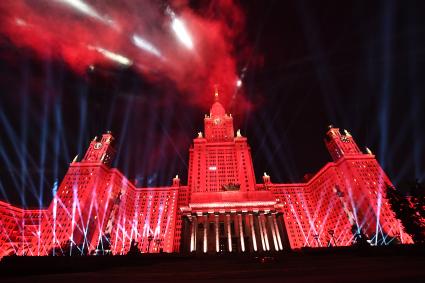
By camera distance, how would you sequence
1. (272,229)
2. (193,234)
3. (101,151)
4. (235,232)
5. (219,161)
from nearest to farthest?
1. (193,234)
2. (272,229)
3. (235,232)
4. (219,161)
5. (101,151)

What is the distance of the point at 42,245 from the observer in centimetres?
6300

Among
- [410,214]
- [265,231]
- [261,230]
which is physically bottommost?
[410,214]

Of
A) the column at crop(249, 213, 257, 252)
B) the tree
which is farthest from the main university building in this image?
the tree

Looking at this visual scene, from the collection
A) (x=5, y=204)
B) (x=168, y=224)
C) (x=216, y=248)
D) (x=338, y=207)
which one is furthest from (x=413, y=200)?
(x=5, y=204)

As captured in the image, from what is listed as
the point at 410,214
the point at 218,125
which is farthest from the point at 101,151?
the point at 410,214

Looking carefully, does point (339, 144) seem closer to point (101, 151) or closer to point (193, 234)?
point (193, 234)

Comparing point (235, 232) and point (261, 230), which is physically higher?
point (261, 230)

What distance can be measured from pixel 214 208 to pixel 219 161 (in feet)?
109

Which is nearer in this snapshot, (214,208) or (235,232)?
(235,232)

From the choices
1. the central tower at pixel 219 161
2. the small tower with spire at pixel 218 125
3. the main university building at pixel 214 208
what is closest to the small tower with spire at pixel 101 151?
the main university building at pixel 214 208

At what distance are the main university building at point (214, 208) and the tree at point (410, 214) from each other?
19.9 metres

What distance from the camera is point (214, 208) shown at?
152 feet

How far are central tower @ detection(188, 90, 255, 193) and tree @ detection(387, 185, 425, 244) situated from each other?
139ft

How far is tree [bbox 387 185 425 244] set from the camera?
91.9 feet
